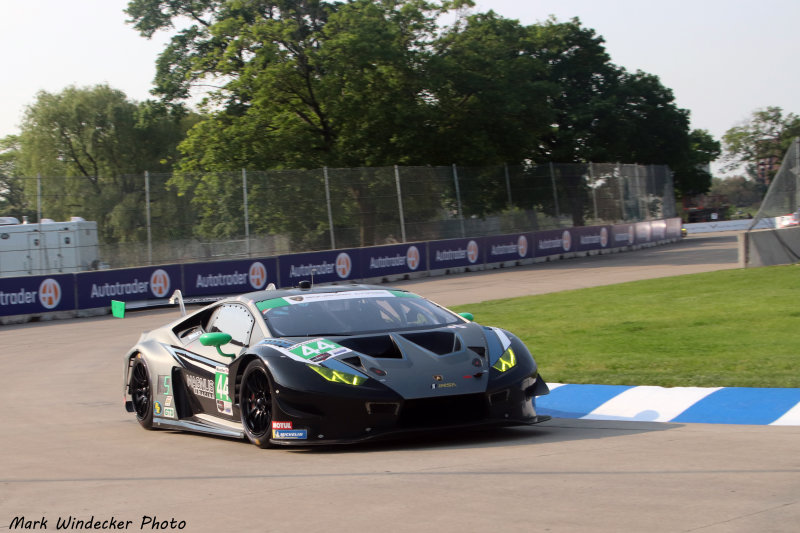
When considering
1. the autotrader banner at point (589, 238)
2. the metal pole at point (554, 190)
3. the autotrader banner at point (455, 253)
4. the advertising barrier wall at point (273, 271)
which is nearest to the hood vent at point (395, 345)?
the advertising barrier wall at point (273, 271)

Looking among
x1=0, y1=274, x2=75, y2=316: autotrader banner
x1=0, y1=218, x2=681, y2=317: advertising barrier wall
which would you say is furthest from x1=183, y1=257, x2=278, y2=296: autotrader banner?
x1=0, y1=274, x2=75, y2=316: autotrader banner

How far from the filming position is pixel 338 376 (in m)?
6.68

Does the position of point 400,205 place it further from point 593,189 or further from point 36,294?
point 36,294

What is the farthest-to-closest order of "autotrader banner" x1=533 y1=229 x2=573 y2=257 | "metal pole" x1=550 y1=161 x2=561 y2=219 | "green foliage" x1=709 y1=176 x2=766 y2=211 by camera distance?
"green foliage" x1=709 y1=176 x2=766 y2=211
"metal pole" x1=550 y1=161 x2=561 y2=219
"autotrader banner" x1=533 y1=229 x2=573 y2=257

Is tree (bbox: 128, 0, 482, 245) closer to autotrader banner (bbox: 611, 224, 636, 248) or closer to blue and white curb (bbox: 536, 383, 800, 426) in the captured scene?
autotrader banner (bbox: 611, 224, 636, 248)

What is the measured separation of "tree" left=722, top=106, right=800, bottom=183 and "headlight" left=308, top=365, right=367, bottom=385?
91.4m

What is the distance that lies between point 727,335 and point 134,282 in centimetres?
1702

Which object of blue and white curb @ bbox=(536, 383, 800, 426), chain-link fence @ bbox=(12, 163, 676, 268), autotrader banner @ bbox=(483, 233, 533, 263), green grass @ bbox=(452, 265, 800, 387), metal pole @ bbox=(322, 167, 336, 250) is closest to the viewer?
blue and white curb @ bbox=(536, 383, 800, 426)

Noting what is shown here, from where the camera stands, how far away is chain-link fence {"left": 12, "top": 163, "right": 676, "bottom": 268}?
26.0m

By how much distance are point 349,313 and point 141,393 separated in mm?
2491

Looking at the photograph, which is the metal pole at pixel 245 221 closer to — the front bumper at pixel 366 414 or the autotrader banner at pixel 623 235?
the autotrader banner at pixel 623 235

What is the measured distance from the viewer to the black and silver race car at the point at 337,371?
6625 mm

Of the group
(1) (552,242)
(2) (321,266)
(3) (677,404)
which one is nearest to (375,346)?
(3) (677,404)

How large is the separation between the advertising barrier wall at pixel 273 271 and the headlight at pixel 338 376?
15.2 m
